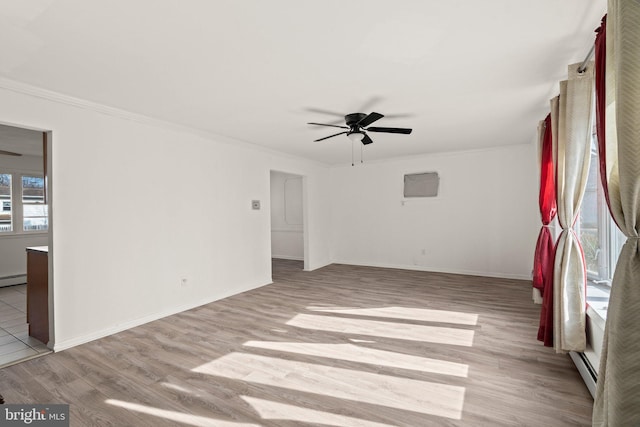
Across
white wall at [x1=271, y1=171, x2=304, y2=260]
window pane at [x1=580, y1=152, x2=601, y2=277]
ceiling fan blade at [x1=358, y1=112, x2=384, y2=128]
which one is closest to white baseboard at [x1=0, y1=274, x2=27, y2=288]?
white wall at [x1=271, y1=171, x2=304, y2=260]

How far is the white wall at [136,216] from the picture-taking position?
306cm

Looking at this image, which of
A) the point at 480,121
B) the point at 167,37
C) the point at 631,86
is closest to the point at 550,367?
the point at 631,86

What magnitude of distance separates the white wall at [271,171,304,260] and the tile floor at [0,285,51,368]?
205 inches

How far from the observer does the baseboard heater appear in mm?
2131

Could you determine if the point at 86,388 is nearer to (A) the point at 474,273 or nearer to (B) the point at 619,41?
(B) the point at 619,41

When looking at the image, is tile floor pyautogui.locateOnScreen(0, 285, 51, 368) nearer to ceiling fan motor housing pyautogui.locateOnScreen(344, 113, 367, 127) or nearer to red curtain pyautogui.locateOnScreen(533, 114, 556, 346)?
ceiling fan motor housing pyautogui.locateOnScreen(344, 113, 367, 127)

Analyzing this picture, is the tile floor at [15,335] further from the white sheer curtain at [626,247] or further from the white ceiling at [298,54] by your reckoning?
the white sheer curtain at [626,247]

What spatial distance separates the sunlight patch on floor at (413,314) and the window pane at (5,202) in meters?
6.04

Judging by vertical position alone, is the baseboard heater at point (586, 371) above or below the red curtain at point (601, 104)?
below

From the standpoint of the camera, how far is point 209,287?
4.59 metres

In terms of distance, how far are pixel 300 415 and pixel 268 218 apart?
3.97 meters

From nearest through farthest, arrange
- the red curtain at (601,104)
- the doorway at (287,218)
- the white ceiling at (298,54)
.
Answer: the red curtain at (601,104)
the white ceiling at (298,54)
the doorway at (287,218)

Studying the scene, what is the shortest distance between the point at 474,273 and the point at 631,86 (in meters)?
5.52

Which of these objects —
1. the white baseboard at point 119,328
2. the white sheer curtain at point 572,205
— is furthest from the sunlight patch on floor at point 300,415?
the white baseboard at point 119,328
